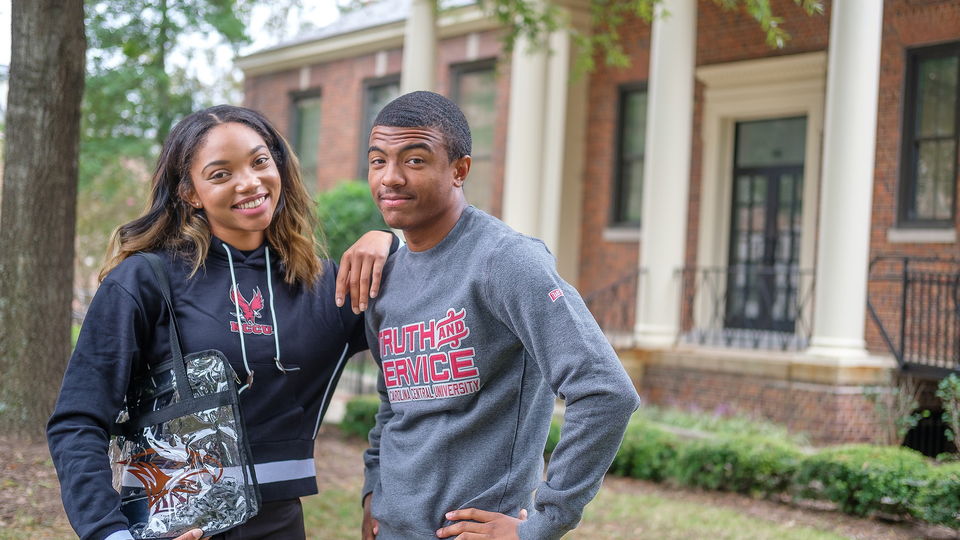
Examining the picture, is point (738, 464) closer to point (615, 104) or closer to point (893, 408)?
point (893, 408)

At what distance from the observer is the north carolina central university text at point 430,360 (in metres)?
2.20

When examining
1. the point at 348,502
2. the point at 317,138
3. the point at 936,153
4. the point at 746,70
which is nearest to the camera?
the point at 348,502

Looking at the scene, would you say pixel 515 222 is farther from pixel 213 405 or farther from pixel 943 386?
pixel 213 405

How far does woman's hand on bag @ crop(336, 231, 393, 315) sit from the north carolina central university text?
0.13 m

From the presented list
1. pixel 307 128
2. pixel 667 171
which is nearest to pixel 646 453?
pixel 667 171

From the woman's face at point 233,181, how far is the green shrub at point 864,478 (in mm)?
6136

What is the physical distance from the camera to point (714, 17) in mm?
13422

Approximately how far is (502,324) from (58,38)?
4.29m

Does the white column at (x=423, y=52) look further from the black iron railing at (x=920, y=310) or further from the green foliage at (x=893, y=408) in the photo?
the green foliage at (x=893, y=408)

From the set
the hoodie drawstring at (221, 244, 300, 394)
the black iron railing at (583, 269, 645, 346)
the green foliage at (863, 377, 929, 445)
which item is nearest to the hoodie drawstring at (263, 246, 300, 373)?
the hoodie drawstring at (221, 244, 300, 394)

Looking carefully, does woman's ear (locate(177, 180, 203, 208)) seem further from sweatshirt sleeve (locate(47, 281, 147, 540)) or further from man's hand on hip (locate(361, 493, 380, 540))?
man's hand on hip (locate(361, 493, 380, 540))

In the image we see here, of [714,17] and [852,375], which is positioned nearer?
[852,375]

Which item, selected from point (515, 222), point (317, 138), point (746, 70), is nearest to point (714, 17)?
point (746, 70)

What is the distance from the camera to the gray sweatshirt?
6.49ft
